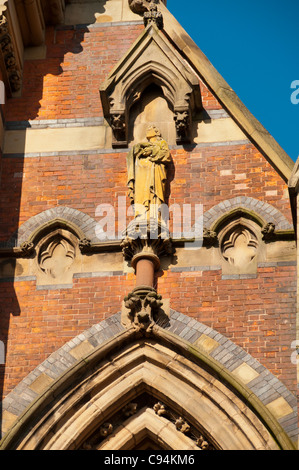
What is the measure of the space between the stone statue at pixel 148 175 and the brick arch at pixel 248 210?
62 centimetres

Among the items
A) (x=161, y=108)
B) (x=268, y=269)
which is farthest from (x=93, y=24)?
(x=268, y=269)

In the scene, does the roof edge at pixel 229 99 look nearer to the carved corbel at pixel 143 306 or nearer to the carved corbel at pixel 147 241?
the carved corbel at pixel 147 241

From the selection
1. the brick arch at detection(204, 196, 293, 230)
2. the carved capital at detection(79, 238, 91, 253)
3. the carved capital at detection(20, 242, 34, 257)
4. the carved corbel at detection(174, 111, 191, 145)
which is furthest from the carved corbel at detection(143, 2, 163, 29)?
the carved capital at detection(20, 242, 34, 257)

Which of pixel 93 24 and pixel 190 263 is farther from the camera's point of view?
pixel 93 24

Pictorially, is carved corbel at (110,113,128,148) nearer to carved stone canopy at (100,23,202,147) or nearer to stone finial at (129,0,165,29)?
carved stone canopy at (100,23,202,147)

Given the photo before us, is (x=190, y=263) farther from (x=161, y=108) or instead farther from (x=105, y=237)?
(x=161, y=108)

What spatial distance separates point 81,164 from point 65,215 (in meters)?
0.78

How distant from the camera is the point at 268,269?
16.6 meters

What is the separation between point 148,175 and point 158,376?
103 inches

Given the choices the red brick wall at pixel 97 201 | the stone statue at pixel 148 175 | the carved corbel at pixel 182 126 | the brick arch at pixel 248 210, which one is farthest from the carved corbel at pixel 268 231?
the carved corbel at pixel 182 126

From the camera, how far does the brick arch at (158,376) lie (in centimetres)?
1550

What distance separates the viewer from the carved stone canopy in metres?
17.8
